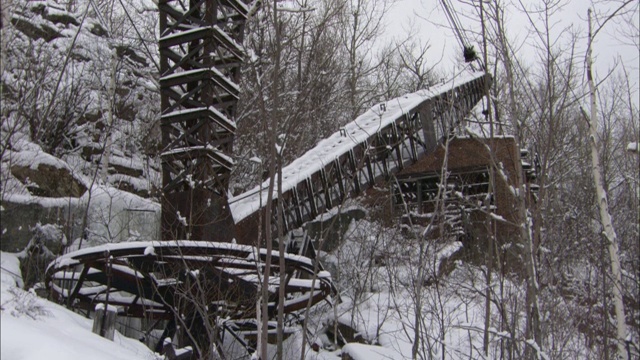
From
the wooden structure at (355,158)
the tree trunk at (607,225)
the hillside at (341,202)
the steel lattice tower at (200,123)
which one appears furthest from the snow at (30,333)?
the tree trunk at (607,225)

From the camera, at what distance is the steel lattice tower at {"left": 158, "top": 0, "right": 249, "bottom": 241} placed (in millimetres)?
9844

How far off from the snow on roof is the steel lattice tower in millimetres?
741

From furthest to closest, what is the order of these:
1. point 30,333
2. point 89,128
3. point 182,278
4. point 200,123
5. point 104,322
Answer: point 89,128 → point 200,123 → point 182,278 → point 104,322 → point 30,333

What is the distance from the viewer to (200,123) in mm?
10328

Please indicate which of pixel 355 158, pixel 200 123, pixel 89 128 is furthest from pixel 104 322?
pixel 89 128

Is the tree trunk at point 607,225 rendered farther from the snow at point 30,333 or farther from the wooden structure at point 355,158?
the snow at point 30,333

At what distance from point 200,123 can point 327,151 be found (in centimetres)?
A: 382

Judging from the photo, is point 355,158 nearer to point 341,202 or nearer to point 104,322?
point 341,202

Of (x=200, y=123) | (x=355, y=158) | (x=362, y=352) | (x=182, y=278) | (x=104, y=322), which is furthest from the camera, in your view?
(x=355, y=158)

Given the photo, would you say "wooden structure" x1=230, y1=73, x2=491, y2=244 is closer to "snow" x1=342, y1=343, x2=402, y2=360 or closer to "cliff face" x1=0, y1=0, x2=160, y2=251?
"snow" x1=342, y1=343, x2=402, y2=360

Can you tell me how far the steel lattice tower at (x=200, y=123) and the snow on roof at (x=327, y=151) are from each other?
0.74 metres

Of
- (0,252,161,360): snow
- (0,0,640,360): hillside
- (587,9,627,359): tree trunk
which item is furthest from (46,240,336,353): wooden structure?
(587,9,627,359): tree trunk

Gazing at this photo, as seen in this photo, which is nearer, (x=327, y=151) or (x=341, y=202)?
Result: (x=341, y=202)

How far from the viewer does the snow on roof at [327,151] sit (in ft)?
37.0
